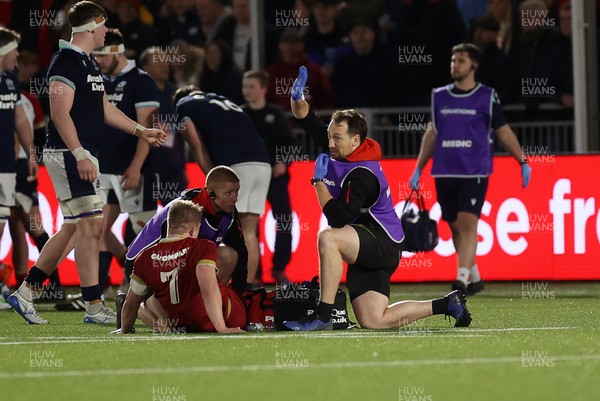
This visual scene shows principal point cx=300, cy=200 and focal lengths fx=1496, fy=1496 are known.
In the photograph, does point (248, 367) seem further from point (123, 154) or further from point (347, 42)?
point (347, 42)

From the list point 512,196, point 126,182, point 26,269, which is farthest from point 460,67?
point 26,269

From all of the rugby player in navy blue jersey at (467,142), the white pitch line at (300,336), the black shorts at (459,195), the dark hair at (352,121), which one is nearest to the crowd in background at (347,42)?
the rugby player in navy blue jersey at (467,142)

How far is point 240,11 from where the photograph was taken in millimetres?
19297

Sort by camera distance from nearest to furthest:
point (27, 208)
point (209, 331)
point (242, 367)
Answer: point (242, 367) < point (209, 331) < point (27, 208)

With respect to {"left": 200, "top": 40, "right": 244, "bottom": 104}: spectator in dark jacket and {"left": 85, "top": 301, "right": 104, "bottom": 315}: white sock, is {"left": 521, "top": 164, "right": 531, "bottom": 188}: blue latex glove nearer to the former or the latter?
{"left": 200, "top": 40, "right": 244, "bottom": 104}: spectator in dark jacket

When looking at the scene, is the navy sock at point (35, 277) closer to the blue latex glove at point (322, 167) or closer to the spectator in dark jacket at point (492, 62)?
the blue latex glove at point (322, 167)

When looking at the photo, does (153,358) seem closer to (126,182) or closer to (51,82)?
(51,82)

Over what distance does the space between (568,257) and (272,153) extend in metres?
3.19

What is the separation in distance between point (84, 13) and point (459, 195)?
16.0 ft

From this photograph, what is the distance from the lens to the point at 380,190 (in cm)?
998

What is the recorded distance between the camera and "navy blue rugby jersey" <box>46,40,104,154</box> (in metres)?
10.8

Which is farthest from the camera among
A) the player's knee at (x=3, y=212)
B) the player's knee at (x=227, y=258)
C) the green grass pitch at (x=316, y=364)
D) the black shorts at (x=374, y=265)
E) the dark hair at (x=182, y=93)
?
the dark hair at (x=182, y=93)

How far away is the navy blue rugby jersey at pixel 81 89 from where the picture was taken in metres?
10.8

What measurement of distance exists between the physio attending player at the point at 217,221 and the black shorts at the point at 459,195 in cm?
414
